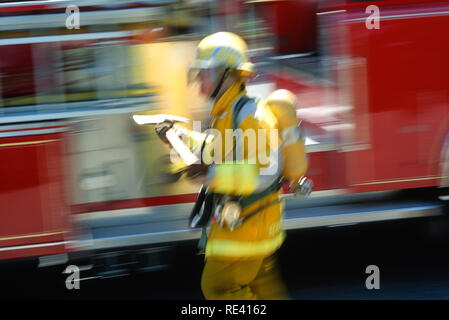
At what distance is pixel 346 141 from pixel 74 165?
1691mm

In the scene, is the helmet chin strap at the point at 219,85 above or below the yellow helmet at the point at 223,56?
below

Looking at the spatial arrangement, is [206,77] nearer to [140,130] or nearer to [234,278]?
[234,278]

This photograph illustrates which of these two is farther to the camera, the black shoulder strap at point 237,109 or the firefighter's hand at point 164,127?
the firefighter's hand at point 164,127

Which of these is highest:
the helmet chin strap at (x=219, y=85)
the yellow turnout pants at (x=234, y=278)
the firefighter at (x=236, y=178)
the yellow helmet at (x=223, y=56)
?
the yellow helmet at (x=223, y=56)

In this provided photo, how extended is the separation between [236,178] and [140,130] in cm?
181

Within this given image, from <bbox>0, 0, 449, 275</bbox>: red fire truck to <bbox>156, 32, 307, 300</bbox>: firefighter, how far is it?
1.45 meters

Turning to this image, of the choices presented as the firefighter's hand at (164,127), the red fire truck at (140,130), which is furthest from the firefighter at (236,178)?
the red fire truck at (140,130)

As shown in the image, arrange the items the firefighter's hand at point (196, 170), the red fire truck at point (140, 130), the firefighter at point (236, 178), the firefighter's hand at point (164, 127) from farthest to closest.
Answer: the red fire truck at point (140, 130) → the firefighter's hand at point (164, 127) → the firefighter's hand at point (196, 170) → the firefighter at point (236, 178)

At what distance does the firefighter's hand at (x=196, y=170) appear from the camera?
3131mm

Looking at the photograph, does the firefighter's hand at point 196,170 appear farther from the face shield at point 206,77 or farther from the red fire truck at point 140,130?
the red fire truck at point 140,130

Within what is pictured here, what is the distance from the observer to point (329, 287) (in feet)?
16.7

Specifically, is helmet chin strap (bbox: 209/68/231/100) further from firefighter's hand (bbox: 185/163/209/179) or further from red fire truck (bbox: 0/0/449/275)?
red fire truck (bbox: 0/0/449/275)
